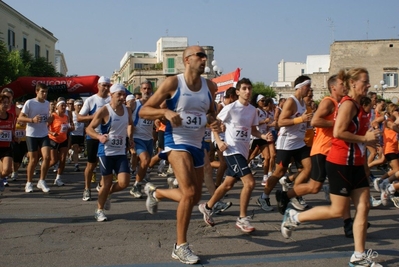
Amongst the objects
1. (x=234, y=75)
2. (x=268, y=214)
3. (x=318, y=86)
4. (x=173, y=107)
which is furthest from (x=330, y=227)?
(x=318, y=86)

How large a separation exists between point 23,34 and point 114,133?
193 ft

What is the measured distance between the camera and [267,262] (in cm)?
536

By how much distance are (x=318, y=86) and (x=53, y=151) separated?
7495 cm

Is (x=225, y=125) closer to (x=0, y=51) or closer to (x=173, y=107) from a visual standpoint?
(x=173, y=107)

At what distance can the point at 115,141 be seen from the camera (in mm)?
7891

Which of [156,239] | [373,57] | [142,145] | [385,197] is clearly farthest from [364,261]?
[373,57]

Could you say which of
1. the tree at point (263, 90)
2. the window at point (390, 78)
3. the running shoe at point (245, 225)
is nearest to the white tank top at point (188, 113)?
the running shoe at point (245, 225)

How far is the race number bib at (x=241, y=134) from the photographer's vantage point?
7.46 metres

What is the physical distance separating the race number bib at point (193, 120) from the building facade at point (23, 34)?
48555 mm

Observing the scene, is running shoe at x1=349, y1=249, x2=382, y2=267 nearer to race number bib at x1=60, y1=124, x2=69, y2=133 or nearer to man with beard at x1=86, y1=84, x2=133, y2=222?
man with beard at x1=86, y1=84, x2=133, y2=222

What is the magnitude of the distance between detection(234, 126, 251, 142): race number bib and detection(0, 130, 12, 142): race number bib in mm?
4290

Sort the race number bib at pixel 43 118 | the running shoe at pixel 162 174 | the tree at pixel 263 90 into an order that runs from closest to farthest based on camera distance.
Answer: the race number bib at pixel 43 118 → the running shoe at pixel 162 174 → the tree at pixel 263 90

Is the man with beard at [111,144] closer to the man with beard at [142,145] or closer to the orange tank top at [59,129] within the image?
the man with beard at [142,145]

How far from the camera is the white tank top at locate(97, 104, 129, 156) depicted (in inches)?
309
